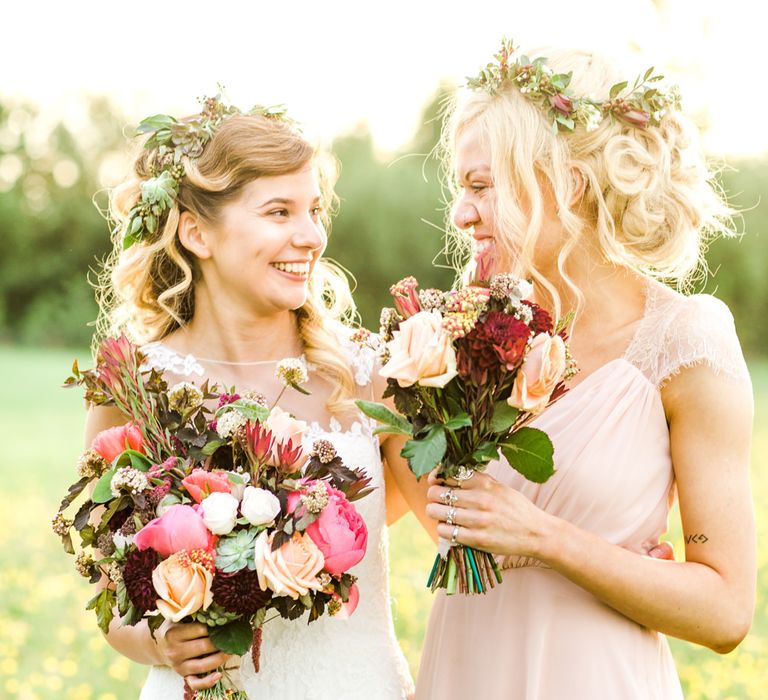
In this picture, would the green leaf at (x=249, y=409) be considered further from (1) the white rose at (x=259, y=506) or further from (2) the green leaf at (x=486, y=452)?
(2) the green leaf at (x=486, y=452)

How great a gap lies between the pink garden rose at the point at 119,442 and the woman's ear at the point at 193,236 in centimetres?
104

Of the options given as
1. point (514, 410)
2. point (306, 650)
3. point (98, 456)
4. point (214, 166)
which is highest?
point (214, 166)

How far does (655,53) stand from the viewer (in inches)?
438

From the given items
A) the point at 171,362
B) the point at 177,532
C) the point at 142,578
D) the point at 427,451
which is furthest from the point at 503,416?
the point at 171,362

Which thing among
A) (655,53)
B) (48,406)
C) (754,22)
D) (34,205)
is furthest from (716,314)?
(34,205)

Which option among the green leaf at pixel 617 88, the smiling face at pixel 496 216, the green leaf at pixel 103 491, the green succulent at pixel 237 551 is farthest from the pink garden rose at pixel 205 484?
the green leaf at pixel 617 88

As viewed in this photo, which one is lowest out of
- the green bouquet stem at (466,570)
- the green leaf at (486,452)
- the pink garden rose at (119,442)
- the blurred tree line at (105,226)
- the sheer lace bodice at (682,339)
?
the blurred tree line at (105,226)

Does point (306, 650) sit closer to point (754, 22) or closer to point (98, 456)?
point (98, 456)

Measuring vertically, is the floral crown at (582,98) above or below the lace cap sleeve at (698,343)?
above

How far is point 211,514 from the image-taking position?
2.72 metres

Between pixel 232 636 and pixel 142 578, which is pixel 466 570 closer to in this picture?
pixel 232 636

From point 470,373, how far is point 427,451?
227 mm

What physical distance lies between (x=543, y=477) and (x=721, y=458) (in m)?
0.61

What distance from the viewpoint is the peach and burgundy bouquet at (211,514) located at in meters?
2.72
